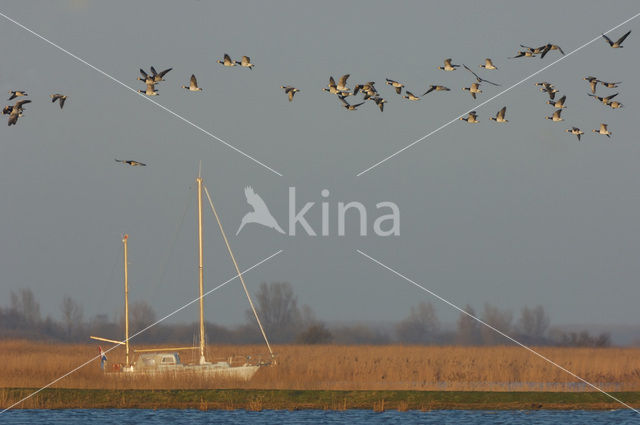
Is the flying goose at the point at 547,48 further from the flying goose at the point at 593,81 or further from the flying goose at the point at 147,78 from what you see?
the flying goose at the point at 147,78

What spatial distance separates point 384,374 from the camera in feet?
217

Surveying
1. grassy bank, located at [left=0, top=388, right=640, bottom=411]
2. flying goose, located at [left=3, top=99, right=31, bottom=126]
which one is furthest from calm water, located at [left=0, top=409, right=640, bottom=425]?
flying goose, located at [left=3, top=99, right=31, bottom=126]

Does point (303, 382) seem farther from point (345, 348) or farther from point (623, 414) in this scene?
point (345, 348)

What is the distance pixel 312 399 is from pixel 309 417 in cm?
295

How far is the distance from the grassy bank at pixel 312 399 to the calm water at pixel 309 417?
480 mm

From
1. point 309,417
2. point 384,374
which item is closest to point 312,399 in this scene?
point 309,417

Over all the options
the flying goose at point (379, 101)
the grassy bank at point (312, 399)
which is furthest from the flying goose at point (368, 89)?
the grassy bank at point (312, 399)

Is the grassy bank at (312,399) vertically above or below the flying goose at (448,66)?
below

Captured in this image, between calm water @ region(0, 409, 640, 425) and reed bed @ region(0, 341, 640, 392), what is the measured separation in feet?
20.6

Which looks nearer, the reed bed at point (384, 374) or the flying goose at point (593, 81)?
the flying goose at point (593, 81)

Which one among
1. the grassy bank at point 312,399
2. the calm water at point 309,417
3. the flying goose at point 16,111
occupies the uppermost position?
the flying goose at point 16,111

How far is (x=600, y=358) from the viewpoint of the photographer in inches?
2849

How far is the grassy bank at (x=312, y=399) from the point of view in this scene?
5406 cm

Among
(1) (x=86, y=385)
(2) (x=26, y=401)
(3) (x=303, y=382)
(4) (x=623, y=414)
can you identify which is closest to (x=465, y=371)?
(3) (x=303, y=382)
